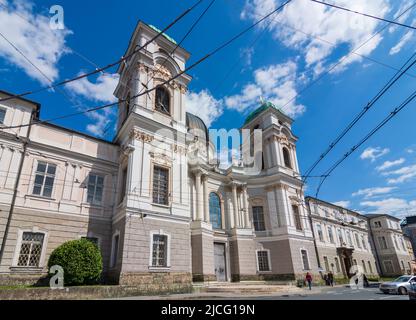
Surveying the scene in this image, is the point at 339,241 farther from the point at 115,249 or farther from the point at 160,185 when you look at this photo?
the point at 115,249

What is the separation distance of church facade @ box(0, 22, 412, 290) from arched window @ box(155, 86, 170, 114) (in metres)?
0.11

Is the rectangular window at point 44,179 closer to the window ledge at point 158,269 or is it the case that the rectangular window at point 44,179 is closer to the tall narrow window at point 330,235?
the window ledge at point 158,269

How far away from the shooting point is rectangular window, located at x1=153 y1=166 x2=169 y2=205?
18672 millimetres

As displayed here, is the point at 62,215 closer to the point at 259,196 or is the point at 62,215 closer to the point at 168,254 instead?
the point at 168,254

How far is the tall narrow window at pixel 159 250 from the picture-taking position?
16.7m

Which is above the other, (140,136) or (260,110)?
(260,110)

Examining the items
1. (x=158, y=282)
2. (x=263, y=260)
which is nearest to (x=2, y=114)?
(x=158, y=282)

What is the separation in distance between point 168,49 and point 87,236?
705 inches

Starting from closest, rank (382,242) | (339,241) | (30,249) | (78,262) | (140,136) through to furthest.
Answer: (78,262)
(30,249)
(140,136)
(339,241)
(382,242)

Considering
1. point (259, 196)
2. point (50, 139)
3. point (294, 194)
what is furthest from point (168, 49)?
point (294, 194)

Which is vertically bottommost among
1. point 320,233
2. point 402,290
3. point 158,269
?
point 402,290

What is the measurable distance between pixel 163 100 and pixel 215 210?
41.2ft

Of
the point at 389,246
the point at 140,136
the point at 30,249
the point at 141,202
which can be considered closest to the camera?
the point at 30,249

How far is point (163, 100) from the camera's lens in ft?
74.7
